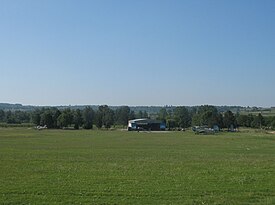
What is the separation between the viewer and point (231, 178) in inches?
866

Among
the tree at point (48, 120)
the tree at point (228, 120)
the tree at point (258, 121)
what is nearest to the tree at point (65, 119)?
the tree at point (48, 120)

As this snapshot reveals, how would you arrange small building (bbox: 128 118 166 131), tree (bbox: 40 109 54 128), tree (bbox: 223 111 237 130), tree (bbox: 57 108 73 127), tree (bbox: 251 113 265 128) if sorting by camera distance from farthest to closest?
small building (bbox: 128 118 166 131), tree (bbox: 40 109 54 128), tree (bbox: 223 111 237 130), tree (bbox: 251 113 265 128), tree (bbox: 57 108 73 127)

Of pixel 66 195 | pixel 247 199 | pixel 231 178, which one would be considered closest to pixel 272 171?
pixel 231 178

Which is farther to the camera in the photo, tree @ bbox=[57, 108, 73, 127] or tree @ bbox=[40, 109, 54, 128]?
tree @ bbox=[40, 109, 54, 128]

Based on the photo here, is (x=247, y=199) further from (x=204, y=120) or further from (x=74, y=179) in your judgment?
(x=204, y=120)

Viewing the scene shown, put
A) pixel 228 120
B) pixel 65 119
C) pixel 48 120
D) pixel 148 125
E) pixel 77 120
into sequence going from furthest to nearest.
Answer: pixel 148 125 → pixel 77 120 → pixel 48 120 → pixel 228 120 → pixel 65 119

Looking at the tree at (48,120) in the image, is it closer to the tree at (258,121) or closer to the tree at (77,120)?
the tree at (77,120)

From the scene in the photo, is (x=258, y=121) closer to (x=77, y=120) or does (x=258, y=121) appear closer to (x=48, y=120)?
(x=77, y=120)

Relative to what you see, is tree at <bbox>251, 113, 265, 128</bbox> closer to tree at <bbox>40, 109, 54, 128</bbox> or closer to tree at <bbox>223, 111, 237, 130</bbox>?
tree at <bbox>223, 111, 237, 130</bbox>

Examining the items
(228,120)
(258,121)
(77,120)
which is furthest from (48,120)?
(258,121)

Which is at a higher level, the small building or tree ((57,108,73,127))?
tree ((57,108,73,127))

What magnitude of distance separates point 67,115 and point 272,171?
152 metres

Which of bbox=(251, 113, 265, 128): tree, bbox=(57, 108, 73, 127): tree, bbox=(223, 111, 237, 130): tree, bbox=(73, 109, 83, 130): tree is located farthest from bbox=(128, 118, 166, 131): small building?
bbox=(251, 113, 265, 128): tree

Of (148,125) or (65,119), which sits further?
(148,125)
